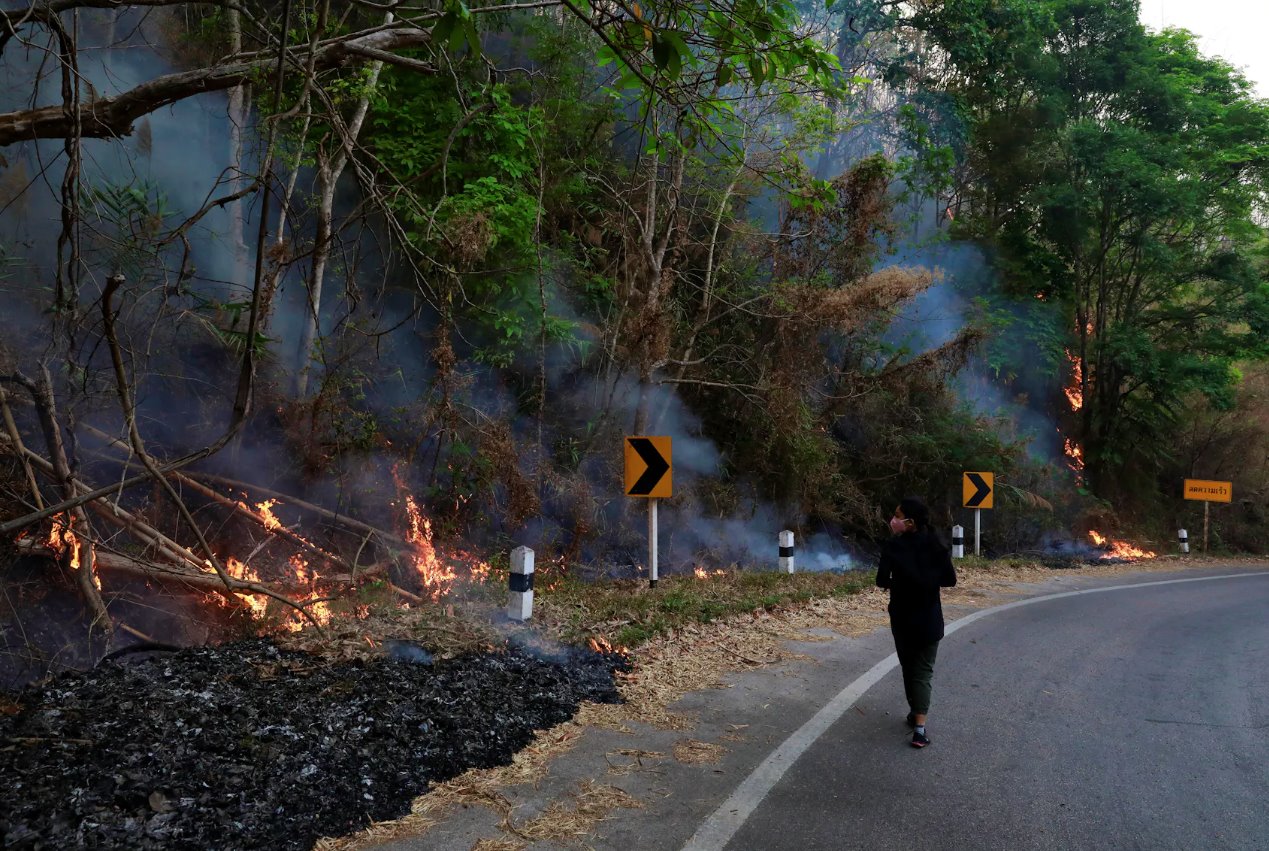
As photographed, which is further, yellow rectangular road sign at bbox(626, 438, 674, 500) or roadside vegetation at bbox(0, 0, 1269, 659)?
yellow rectangular road sign at bbox(626, 438, 674, 500)

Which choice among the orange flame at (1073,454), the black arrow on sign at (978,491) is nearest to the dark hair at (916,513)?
the black arrow on sign at (978,491)

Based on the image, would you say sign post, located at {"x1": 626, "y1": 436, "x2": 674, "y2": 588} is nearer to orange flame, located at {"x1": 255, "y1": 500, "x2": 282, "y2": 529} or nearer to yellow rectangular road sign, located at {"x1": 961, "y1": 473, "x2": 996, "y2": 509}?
orange flame, located at {"x1": 255, "y1": 500, "x2": 282, "y2": 529}

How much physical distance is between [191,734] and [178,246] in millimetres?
8026

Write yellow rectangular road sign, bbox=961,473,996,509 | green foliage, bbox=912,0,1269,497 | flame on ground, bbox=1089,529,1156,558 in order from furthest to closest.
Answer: flame on ground, bbox=1089,529,1156,558
green foliage, bbox=912,0,1269,497
yellow rectangular road sign, bbox=961,473,996,509

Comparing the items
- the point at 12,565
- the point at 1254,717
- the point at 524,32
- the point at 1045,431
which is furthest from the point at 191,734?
the point at 1045,431

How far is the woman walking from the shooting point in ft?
17.9

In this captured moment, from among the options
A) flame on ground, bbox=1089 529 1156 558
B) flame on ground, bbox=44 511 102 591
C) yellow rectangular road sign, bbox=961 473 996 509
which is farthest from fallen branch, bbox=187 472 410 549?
flame on ground, bbox=1089 529 1156 558

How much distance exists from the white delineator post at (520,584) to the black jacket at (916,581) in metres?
3.13

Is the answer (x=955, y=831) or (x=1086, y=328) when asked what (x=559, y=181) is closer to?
(x=955, y=831)

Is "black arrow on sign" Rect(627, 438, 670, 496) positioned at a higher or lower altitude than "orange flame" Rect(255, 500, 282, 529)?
higher

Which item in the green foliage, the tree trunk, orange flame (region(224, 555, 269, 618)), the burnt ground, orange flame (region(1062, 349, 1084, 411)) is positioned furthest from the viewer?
orange flame (region(1062, 349, 1084, 411))

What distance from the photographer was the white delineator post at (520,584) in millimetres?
7234

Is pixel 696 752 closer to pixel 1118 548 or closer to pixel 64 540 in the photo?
pixel 64 540

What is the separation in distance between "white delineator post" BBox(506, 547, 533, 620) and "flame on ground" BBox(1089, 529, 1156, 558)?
20.0m
